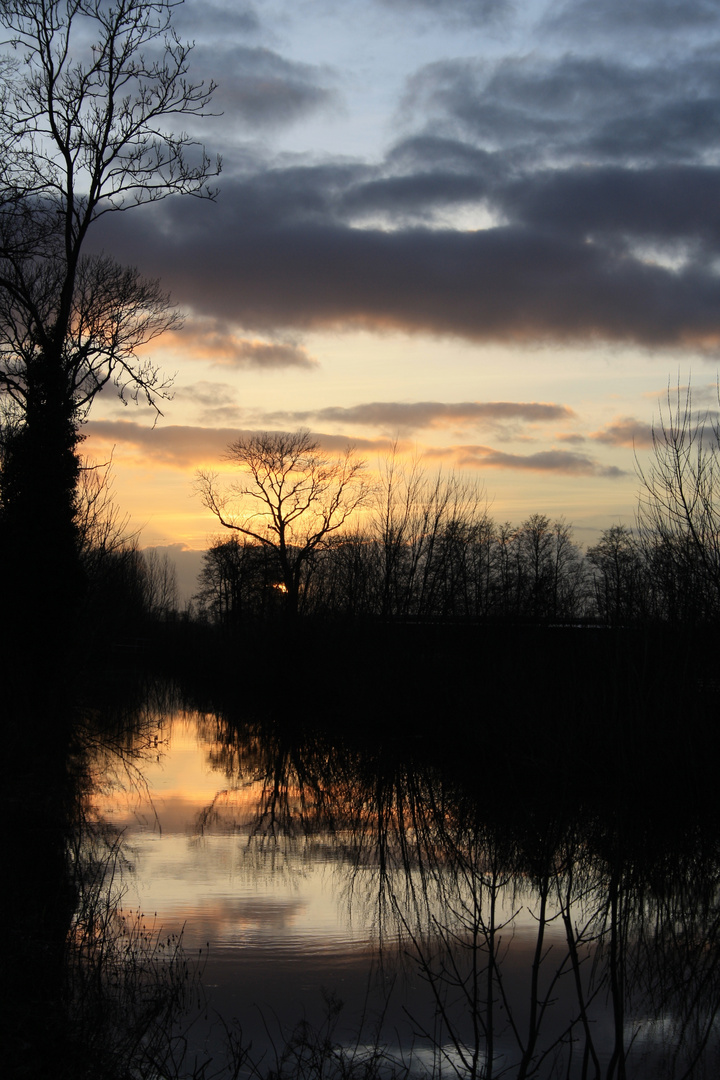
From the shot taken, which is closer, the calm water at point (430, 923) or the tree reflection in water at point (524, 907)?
the tree reflection in water at point (524, 907)

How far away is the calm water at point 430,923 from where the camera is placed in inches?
183

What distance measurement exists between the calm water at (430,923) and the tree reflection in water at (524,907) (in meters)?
0.03

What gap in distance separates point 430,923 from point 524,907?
1593 millimetres

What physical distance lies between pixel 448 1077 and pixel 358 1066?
45 cm

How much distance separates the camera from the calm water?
4.65 meters

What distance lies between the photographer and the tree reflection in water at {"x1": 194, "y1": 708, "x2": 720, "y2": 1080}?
4070mm

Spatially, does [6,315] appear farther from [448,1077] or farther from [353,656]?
[448,1077]

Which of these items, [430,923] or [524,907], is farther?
[524,907]

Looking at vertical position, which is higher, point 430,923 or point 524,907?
point 430,923

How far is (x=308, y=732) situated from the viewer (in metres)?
22.4

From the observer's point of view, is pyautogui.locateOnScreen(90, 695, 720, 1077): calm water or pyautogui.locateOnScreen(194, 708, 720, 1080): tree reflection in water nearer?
pyautogui.locateOnScreen(194, 708, 720, 1080): tree reflection in water

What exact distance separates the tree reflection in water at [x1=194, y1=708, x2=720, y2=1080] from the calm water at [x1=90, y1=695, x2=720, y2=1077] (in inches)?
1.0

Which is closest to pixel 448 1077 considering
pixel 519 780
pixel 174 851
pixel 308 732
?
pixel 174 851

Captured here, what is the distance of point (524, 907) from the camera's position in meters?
7.43
